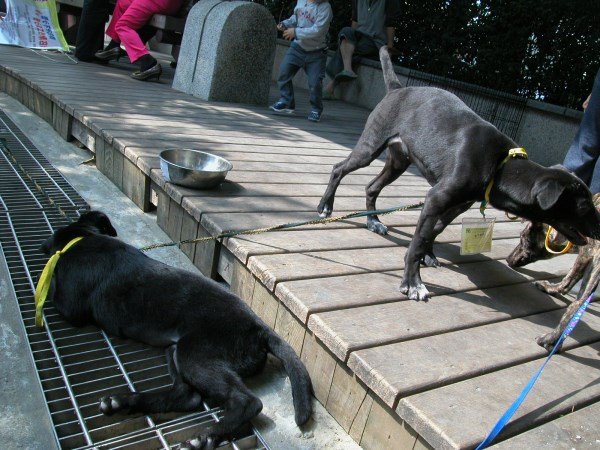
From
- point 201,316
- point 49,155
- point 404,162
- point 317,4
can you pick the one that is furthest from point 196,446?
point 317,4

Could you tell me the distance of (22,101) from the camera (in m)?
5.83

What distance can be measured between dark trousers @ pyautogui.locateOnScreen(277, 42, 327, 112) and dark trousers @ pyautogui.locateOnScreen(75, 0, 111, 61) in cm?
286

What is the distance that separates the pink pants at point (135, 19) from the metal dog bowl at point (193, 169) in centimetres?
410

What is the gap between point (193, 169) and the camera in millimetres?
3229

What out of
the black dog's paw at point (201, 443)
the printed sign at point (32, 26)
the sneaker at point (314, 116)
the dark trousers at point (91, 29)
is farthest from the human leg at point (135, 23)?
the black dog's paw at point (201, 443)

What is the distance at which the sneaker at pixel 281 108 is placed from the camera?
6703 mm

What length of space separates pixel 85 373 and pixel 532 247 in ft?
7.95

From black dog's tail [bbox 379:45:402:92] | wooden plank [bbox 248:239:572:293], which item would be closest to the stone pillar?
black dog's tail [bbox 379:45:402:92]

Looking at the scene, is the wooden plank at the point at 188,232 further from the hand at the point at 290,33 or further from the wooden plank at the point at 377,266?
the hand at the point at 290,33

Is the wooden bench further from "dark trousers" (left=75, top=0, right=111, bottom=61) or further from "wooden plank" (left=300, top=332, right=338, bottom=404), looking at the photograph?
"wooden plank" (left=300, top=332, right=338, bottom=404)

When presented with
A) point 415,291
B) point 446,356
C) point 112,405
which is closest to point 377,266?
point 415,291

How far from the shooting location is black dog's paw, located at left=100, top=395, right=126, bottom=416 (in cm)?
190

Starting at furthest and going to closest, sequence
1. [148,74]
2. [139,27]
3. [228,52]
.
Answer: [139,27]
[148,74]
[228,52]

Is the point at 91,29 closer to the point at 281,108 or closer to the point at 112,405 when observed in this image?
the point at 281,108
